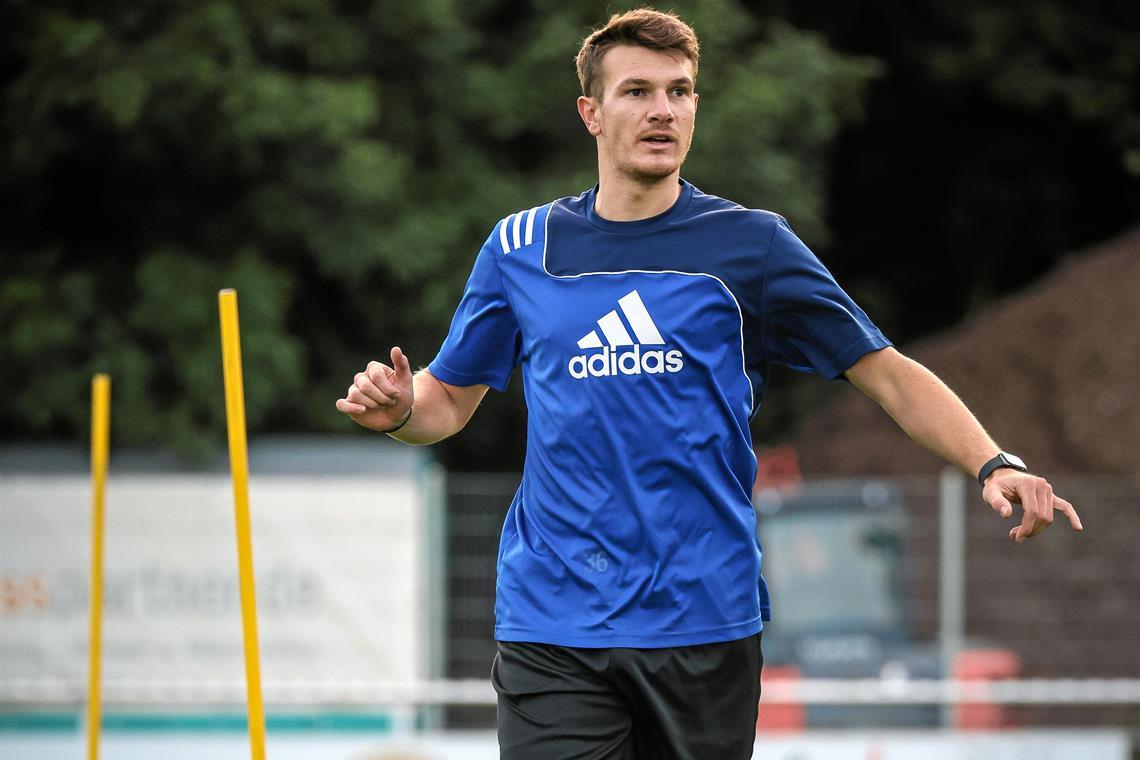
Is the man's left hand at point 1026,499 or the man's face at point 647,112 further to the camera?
the man's face at point 647,112

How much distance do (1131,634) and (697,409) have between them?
8.60 m

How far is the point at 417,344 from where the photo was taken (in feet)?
41.5

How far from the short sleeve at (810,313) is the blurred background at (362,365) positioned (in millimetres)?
5239

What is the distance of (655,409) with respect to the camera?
11.2ft

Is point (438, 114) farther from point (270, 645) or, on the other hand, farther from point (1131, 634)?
point (1131, 634)

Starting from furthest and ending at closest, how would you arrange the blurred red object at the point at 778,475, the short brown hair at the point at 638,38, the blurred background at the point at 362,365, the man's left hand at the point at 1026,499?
the blurred red object at the point at 778,475, the blurred background at the point at 362,365, the short brown hair at the point at 638,38, the man's left hand at the point at 1026,499

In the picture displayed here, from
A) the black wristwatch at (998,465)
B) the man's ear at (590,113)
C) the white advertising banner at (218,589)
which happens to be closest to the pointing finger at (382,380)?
the man's ear at (590,113)

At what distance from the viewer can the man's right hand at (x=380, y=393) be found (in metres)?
3.49

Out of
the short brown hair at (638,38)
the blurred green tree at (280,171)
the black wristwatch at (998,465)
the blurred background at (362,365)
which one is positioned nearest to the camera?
the black wristwatch at (998,465)

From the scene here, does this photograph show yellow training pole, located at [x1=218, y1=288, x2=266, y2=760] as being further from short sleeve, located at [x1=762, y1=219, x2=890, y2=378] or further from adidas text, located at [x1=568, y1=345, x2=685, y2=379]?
short sleeve, located at [x1=762, y1=219, x2=890, y2=378]

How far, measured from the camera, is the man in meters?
3.42

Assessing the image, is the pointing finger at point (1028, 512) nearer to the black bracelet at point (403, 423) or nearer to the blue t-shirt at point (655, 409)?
the blue t-shirt at point (655, 409)

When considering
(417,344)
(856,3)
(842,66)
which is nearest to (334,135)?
(417,344)

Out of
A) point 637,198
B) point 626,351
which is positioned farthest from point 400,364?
point 637,198
